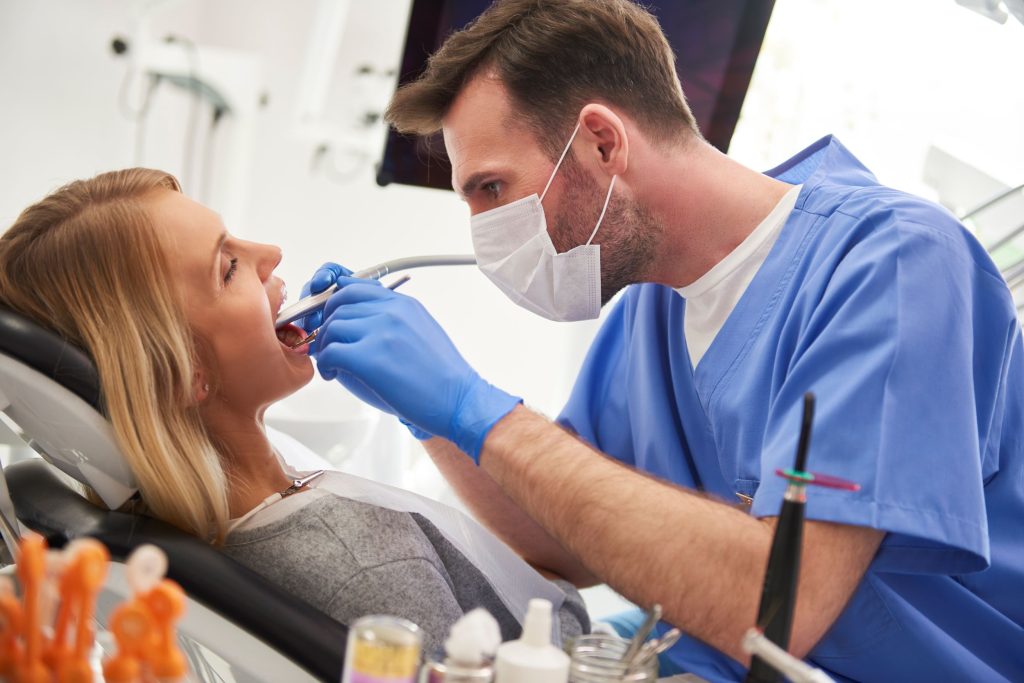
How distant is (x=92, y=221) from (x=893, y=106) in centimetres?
247

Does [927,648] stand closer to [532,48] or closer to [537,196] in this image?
[537,196]

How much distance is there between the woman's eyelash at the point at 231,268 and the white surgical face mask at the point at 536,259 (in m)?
0.42

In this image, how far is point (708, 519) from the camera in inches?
45.9

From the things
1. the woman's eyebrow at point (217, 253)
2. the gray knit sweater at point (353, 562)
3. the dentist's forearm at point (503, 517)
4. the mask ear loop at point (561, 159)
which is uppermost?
the mask ear loop at point (561, 159)

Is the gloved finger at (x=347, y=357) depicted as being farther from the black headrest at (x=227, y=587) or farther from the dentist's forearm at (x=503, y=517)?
the dentist's forearm at (x=503, y=517)

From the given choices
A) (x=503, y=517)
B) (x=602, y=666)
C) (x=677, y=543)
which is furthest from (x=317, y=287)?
(x=602, y=666)

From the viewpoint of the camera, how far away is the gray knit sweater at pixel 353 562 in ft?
4.00

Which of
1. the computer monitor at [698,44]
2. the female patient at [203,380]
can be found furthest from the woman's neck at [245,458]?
the computer monitor at [698,44]

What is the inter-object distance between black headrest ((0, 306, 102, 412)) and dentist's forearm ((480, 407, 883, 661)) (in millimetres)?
526

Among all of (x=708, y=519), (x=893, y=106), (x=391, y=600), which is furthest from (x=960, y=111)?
(x=391, y=600)

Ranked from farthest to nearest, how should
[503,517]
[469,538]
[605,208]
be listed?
1. [503,517]
2. [605,208]
3. [469,538]

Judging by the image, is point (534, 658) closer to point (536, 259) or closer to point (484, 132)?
point (536, 259)

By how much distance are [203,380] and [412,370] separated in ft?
1.05

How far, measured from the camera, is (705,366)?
5.20 feet
